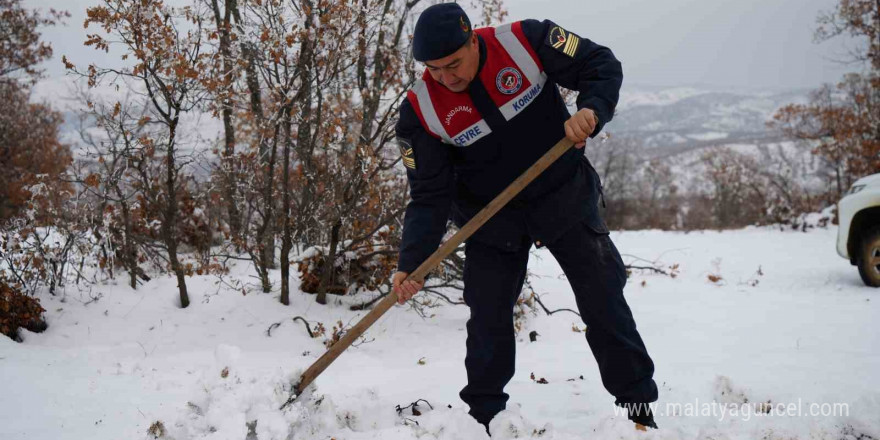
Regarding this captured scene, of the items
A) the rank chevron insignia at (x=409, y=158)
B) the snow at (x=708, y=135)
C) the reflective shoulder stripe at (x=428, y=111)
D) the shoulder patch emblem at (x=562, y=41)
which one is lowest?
the rank chevron insignia at (x=409, y=158)

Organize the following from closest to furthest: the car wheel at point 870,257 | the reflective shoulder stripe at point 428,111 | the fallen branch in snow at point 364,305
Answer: the reflective shoulder stripe at point 428,111 → the fallen branch in snow at point 364,305 → the car wheel at point 870,257

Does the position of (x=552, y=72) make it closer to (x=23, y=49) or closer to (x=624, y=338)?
(x=624, y=338)

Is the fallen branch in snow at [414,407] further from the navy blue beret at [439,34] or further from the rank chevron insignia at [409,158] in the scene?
the navy blue beret at [439,34]

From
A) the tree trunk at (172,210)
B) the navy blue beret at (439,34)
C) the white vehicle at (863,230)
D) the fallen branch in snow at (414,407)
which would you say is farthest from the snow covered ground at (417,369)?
the navy blue beret at (439,34)

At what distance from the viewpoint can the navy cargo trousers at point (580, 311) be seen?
2.10 m

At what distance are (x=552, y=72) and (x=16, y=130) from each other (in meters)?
16.9

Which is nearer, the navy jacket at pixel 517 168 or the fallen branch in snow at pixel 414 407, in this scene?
the navy jacket at pixel 517 168

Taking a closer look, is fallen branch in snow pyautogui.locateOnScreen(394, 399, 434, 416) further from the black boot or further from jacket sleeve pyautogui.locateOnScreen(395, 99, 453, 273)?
the black boot

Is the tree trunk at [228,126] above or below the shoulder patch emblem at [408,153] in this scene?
above

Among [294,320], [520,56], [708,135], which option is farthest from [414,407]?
[708,135]

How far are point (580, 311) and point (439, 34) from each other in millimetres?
1197

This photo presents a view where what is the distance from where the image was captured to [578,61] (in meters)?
2.02

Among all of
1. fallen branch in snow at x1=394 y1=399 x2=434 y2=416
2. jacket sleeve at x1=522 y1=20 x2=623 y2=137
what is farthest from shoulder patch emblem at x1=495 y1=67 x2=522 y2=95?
fallen branch in snow at x1=394 y1=399 x2=434 y2=416

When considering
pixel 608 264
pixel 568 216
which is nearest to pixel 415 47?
pixel 568 216
